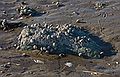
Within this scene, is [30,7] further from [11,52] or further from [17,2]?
[11,52]

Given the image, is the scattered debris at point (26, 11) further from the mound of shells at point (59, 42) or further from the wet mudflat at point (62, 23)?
the mound of shells at point (59, 42)

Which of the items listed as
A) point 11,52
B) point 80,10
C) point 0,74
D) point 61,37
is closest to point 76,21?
point 80,10

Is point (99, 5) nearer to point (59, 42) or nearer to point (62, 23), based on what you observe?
point (62, 23)

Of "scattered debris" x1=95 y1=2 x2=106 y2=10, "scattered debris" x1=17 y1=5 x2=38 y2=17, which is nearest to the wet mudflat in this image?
"scattered debris" x1=95 y1=2 x2=106 y2=10

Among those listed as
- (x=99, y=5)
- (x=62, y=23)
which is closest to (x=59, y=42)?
(x=62, y=23)

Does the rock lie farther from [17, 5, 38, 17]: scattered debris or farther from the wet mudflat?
[17, 5, 38, 17]: scattered debris
